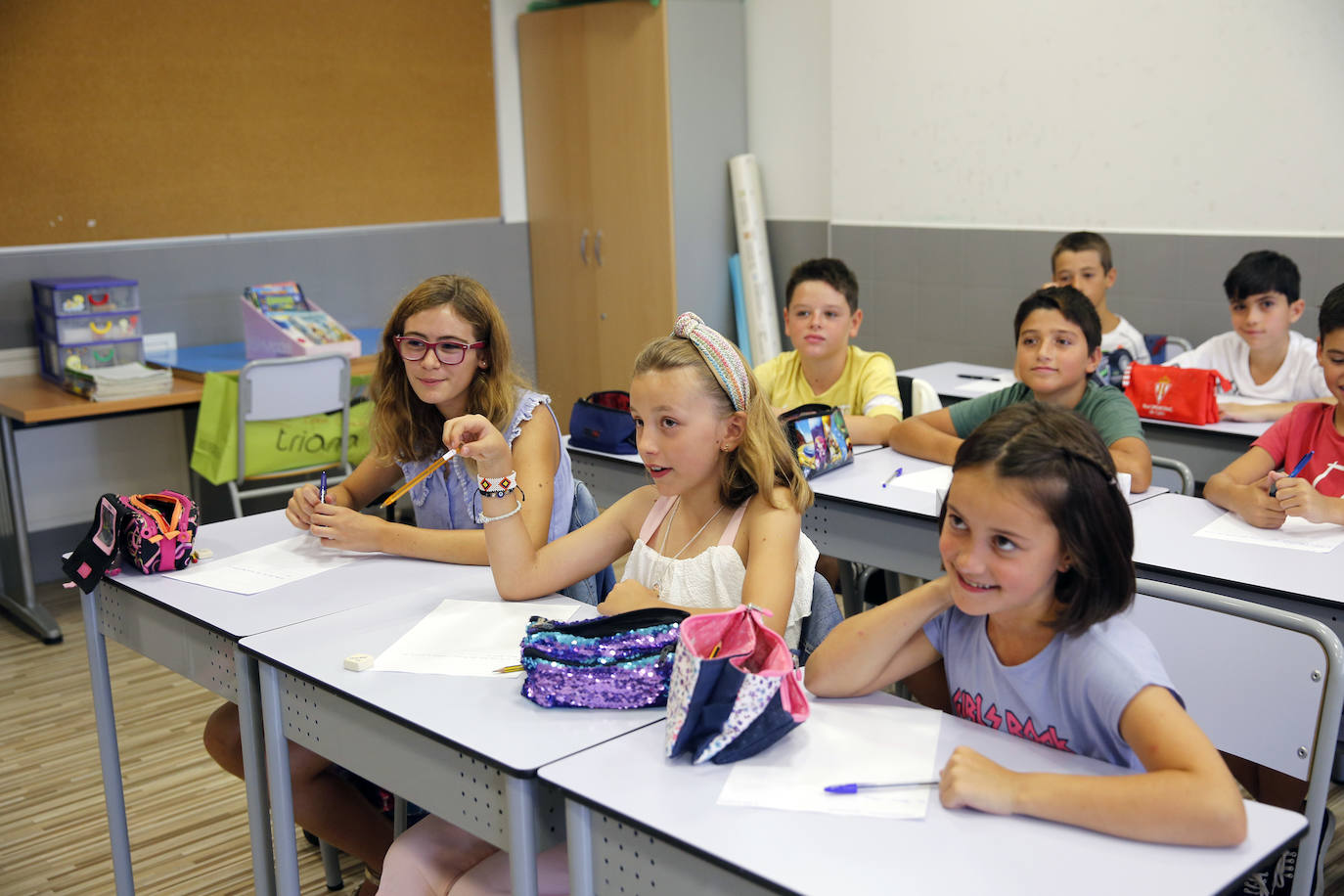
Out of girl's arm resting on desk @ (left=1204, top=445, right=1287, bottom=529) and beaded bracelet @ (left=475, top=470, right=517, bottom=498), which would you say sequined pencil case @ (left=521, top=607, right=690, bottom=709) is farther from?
girl's arm resting on desk @ (left=1204, top=445, right=1287, bottom=529)

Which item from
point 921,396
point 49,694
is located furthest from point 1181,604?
point 49,694

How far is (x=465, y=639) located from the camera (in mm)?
1904

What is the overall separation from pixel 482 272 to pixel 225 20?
166 cm

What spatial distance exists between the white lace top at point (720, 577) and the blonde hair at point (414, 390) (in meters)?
0.57

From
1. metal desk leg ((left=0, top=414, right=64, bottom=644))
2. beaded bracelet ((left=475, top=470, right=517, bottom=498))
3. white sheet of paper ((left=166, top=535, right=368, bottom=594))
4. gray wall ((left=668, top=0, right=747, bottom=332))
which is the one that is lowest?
metal desk leg ((left=0, top=414, right=64, bottom=644))

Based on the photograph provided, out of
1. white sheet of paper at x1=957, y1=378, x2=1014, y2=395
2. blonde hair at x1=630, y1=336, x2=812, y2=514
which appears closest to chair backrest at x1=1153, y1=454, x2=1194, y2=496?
white sheet of paper at x1=957, y1=378, x2=1014, y2=395

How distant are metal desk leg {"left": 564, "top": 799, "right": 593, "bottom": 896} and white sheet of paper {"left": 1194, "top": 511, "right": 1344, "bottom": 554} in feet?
4.90

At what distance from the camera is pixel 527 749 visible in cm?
152

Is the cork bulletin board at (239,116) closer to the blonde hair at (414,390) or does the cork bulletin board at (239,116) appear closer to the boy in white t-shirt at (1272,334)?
the blonde hair at (414,390)

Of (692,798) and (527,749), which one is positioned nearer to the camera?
(692,798)

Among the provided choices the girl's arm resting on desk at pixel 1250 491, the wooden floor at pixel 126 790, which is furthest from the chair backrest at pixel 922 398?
the wooden floor at pixel 126 790

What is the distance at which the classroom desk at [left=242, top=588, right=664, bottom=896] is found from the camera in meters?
1.52

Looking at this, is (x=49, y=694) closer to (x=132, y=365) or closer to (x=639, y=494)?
(x=132, y=365)

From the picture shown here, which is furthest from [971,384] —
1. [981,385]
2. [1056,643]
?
[1056,643]
